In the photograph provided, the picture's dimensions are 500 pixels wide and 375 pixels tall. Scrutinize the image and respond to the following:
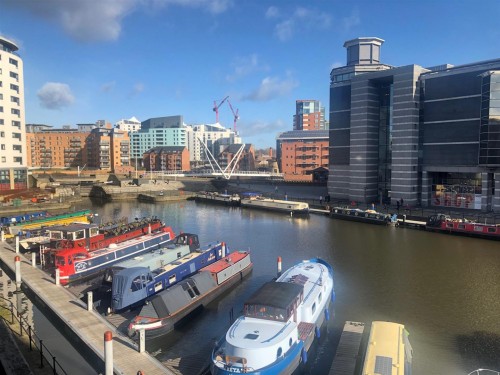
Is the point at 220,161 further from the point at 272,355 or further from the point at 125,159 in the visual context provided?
the point at 272,355

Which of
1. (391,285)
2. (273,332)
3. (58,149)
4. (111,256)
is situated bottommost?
(391,285)

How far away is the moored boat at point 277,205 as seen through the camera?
212 feet

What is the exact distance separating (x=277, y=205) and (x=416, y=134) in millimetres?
23676

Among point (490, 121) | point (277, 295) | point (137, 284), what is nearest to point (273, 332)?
point (277, 295)

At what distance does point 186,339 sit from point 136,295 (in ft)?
14.3

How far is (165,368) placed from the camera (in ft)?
55.0

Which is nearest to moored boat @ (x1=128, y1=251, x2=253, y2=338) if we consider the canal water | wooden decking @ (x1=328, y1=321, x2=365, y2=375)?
the canal water

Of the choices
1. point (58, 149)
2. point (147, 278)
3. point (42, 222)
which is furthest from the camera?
point (58, 149)

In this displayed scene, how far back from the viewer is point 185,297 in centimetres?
2400

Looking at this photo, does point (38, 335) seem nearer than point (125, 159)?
Yes

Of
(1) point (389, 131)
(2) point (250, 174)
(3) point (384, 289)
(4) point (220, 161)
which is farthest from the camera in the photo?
(4) point (220, 161)

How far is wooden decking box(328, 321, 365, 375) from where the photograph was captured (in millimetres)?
17469

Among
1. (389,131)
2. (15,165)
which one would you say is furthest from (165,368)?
(15,165)

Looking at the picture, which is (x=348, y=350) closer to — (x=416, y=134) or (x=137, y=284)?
(x=137, y=284)
